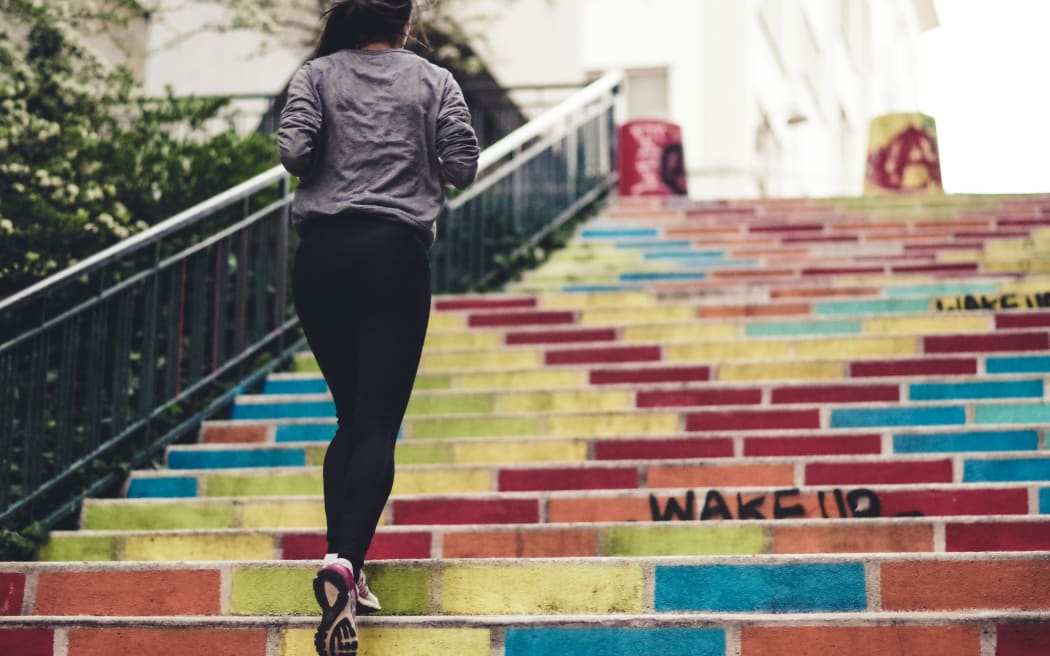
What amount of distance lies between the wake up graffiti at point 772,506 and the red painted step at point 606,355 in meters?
1.88

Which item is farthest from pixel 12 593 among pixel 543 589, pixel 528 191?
pixel 528 191

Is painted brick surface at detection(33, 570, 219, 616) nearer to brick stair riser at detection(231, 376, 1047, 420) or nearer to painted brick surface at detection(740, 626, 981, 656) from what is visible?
painted brick surface at detection(740, 626, 981, 656)

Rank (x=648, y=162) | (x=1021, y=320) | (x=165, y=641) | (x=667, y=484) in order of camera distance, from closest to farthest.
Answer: (x=165, y=641), (x=667, y=484), (x=1021, y=320), (x=648, y=162)

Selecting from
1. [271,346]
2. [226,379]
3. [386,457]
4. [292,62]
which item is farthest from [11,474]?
[292,62]

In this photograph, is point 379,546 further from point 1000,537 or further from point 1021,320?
point 1021,320

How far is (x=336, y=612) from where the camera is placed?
2631mm

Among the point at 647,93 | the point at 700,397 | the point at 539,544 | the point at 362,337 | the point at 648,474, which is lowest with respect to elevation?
the point at 539,544

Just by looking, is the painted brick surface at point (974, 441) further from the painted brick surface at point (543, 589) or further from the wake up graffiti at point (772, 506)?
the painted brick surface at point (543, 589)

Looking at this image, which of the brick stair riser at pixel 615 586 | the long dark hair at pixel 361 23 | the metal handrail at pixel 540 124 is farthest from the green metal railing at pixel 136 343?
the long dark hair at pixel 361 23

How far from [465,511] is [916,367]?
6.73 feet

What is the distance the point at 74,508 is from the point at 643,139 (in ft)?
21.7

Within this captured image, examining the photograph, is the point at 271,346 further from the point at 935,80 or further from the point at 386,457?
the point at 386,457

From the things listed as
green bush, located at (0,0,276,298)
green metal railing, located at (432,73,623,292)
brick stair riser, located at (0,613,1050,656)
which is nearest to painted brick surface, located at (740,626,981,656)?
brick stair riser, located at (0,613,1050,656)

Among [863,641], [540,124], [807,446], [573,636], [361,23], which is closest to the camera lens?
[863,641]
